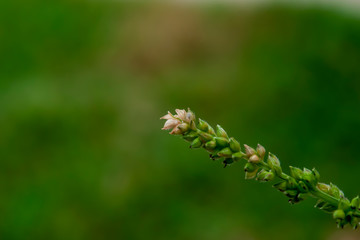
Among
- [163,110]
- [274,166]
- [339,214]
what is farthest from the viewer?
[163,110]

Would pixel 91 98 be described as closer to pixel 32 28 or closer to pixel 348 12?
pixel 32 28

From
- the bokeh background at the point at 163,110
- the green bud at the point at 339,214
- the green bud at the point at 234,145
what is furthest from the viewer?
the bokeh background at the point at 163,110

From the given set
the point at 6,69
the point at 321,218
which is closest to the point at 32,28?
the point at 6,69

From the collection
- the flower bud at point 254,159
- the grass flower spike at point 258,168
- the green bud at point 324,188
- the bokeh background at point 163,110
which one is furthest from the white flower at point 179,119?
the bokeh background at point 163,110

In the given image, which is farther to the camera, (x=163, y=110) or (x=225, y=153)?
(x=163, y=110)

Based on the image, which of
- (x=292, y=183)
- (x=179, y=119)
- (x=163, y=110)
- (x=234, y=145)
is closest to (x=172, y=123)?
(x=179, y=119)

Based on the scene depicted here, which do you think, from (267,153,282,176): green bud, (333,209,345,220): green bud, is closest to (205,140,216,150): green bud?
(267,153,282,176): green bud

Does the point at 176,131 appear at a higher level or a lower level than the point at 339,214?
higher

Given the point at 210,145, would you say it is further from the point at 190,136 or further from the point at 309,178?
the point at 309,178

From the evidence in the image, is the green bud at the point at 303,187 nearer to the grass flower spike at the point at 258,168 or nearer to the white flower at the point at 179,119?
the grass flower spike at the point at 258,168

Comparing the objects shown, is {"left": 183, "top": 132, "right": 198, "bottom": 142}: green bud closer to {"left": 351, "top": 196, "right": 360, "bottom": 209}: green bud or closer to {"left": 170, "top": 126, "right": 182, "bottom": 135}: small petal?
{"left": 170, "top": 126, "right": 182, "bottom": 135}: small petal
